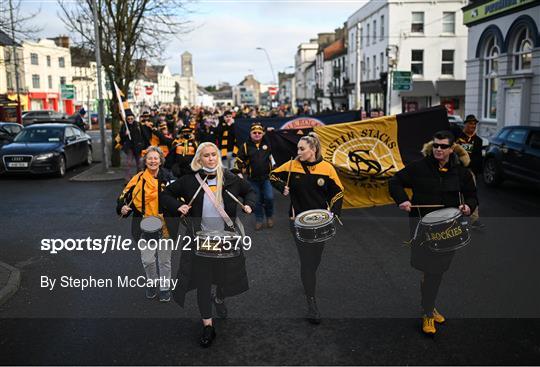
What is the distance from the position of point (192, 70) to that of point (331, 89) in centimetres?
12120

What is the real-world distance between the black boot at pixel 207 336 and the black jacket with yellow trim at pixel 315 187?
4.93ft

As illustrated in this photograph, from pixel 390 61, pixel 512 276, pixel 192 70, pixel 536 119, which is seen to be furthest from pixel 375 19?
pixel 192 70

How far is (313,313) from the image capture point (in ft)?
17.4

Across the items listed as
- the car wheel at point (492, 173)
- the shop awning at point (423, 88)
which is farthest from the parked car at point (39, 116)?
the car wheel at point (492, 173)

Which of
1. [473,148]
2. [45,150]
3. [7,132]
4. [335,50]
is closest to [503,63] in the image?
[473,148]

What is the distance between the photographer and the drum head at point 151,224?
5617mm

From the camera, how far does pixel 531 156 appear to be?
1255cm

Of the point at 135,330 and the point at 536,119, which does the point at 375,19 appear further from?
the point at 135,330

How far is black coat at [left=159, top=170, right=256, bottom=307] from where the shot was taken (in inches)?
200

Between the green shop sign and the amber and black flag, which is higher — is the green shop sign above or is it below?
above

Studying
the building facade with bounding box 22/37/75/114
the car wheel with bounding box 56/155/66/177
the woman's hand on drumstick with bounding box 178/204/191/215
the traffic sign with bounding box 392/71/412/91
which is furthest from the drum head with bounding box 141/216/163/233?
the building facade with bounding box 22/37/75/114

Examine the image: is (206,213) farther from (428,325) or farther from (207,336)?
(428,325)

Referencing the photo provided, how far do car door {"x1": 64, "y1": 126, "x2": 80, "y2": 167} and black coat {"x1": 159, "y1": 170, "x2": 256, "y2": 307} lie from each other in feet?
42.7

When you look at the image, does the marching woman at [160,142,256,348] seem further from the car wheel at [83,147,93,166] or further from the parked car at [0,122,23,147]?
the parked car at [0,122,23,147]
